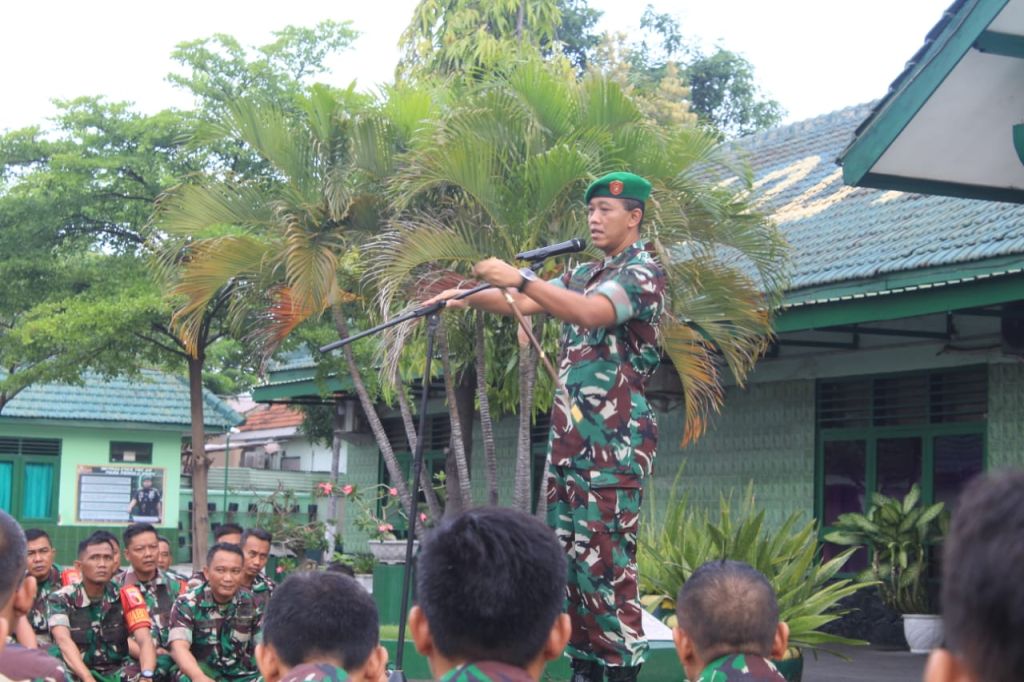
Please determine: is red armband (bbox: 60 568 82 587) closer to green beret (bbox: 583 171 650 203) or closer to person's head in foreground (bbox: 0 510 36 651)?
green beret (bbox: 583 171 650 203)

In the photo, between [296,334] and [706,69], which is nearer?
[296,334]

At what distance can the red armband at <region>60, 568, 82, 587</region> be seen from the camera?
26.5 ft

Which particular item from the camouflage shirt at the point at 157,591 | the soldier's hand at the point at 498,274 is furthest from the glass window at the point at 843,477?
the soldier's hand at the point at 498,274

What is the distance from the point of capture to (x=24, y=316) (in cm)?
1664

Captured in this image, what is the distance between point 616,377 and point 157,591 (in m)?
4.03

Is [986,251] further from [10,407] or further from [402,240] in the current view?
[10,407]

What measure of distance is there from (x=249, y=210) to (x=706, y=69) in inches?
999

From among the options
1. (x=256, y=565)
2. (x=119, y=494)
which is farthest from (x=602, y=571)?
(x=119, y=494)

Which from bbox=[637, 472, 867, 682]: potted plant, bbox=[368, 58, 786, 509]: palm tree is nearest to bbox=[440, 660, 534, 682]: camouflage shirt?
bbox=[637, 472, 867, 682]: potted plant

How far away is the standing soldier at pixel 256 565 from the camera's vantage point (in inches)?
303

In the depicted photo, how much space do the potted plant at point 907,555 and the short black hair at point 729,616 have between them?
27.1 feet

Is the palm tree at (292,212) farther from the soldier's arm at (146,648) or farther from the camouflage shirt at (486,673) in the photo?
the camouflage shirt at (486,673)

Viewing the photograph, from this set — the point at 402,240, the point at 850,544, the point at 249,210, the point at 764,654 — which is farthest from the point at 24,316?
the point at 764,654

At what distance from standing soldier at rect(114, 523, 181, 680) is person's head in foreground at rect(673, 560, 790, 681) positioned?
4.54 m
